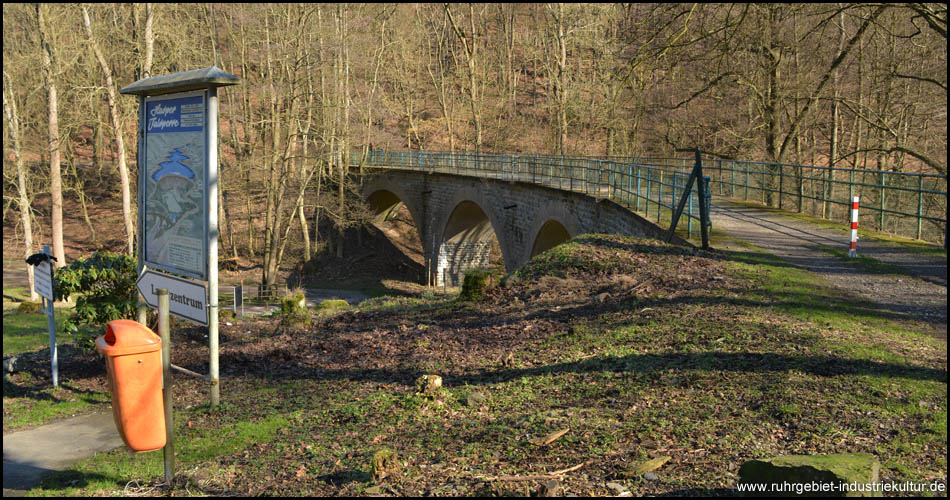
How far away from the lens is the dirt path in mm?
7445

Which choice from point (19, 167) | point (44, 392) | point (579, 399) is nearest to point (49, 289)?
point (44, 392)

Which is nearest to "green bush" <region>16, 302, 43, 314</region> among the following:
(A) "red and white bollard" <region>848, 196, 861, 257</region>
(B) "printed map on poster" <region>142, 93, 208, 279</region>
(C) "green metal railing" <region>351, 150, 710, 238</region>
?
(B) "printed map on poster" <region>142, 93, 208, 279</region>

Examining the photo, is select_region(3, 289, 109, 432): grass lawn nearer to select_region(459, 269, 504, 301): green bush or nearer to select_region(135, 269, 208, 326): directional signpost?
select_region(135, 269, 208, 326): directional signpost

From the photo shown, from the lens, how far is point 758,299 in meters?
Result: 7.75

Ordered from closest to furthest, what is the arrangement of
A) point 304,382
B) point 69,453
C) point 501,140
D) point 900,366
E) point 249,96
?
point 900,366, point 69,453, point 304,382, point 249,96, point 501,140

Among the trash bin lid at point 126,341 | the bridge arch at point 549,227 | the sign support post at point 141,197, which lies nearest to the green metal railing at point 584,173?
the bridge arch at point 549,227

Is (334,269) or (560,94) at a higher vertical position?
(560,94)

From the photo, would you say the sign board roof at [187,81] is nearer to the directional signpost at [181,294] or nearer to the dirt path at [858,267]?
the directional signpost at [181,294]

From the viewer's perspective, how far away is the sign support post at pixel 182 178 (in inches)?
252

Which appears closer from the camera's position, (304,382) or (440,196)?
(304,382)

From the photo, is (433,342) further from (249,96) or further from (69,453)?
(249,96)

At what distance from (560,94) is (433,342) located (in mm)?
29262

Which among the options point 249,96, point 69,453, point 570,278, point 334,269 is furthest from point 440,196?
point 69,453

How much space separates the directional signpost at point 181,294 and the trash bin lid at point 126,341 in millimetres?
1299
